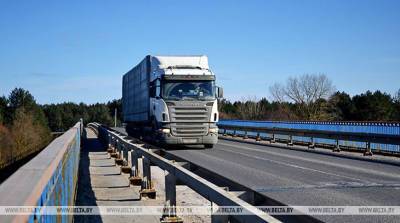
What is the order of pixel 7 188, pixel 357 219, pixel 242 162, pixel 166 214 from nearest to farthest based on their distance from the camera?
pixel 7 188, pixel 357 219, pixel 166 214, pixel 242 162

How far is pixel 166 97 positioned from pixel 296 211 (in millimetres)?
16465

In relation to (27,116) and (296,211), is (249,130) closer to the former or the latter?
(296,211)

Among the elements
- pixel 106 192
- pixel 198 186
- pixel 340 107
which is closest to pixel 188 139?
pixel 106 192

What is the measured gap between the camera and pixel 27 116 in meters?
116

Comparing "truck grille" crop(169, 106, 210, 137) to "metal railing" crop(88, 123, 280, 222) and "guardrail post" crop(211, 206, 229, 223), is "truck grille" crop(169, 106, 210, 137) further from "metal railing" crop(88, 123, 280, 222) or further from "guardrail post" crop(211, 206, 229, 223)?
"guardrail post" crop(211, 206, 229, 223)

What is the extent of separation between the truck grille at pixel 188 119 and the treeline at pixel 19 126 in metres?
65.2

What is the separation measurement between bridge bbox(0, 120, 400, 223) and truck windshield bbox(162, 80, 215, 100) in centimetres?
375

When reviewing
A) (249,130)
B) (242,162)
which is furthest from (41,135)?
(242,162)

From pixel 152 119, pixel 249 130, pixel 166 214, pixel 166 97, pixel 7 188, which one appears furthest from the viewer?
pixel 249 130

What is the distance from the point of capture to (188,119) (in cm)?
2098

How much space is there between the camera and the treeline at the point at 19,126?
100.0 meters

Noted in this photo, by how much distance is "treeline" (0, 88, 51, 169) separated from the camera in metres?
100.0

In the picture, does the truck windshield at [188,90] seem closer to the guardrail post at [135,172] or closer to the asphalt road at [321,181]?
the asphalt road at [321,181]

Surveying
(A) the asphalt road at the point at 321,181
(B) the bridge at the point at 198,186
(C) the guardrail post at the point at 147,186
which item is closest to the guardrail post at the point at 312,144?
(B) the bridge at the point at 198,186
